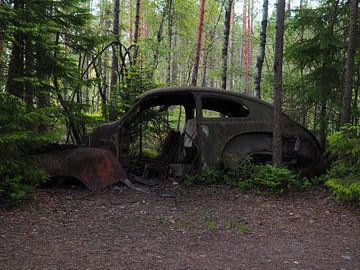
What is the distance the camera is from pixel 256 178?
688 cm

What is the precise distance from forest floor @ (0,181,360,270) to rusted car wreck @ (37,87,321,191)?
499 mm

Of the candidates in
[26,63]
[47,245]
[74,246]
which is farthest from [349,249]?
[26,63]

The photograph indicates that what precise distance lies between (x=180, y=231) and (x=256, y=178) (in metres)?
2.38

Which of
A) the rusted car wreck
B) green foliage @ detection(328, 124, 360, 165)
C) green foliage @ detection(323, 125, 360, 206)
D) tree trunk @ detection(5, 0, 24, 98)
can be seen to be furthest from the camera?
tree trunk @ detection(5, 0, 24, 98)

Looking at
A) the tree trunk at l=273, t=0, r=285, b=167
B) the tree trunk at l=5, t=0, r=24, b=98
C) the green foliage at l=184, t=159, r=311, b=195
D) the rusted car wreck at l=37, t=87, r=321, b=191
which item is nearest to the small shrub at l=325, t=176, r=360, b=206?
the green foliage at l=184, t=159, r=311, b=195

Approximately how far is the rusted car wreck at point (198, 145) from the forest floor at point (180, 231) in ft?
1.64

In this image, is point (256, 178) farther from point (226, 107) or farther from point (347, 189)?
point (226, 107)

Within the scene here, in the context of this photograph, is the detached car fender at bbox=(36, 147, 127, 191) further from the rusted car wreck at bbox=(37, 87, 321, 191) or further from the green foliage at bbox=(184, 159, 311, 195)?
the green foliage at bbox=(184, 159, 311, 195)

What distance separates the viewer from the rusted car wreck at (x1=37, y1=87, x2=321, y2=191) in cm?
691

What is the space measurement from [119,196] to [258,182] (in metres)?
2.59

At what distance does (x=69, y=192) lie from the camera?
6.70m

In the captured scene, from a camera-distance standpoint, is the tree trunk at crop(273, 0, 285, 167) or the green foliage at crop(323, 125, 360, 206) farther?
the tree trunk at crop(273, 0, 285, 167)

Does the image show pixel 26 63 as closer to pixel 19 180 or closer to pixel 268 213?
pixel 19 180

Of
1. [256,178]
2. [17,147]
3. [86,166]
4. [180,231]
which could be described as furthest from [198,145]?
[17,147]
